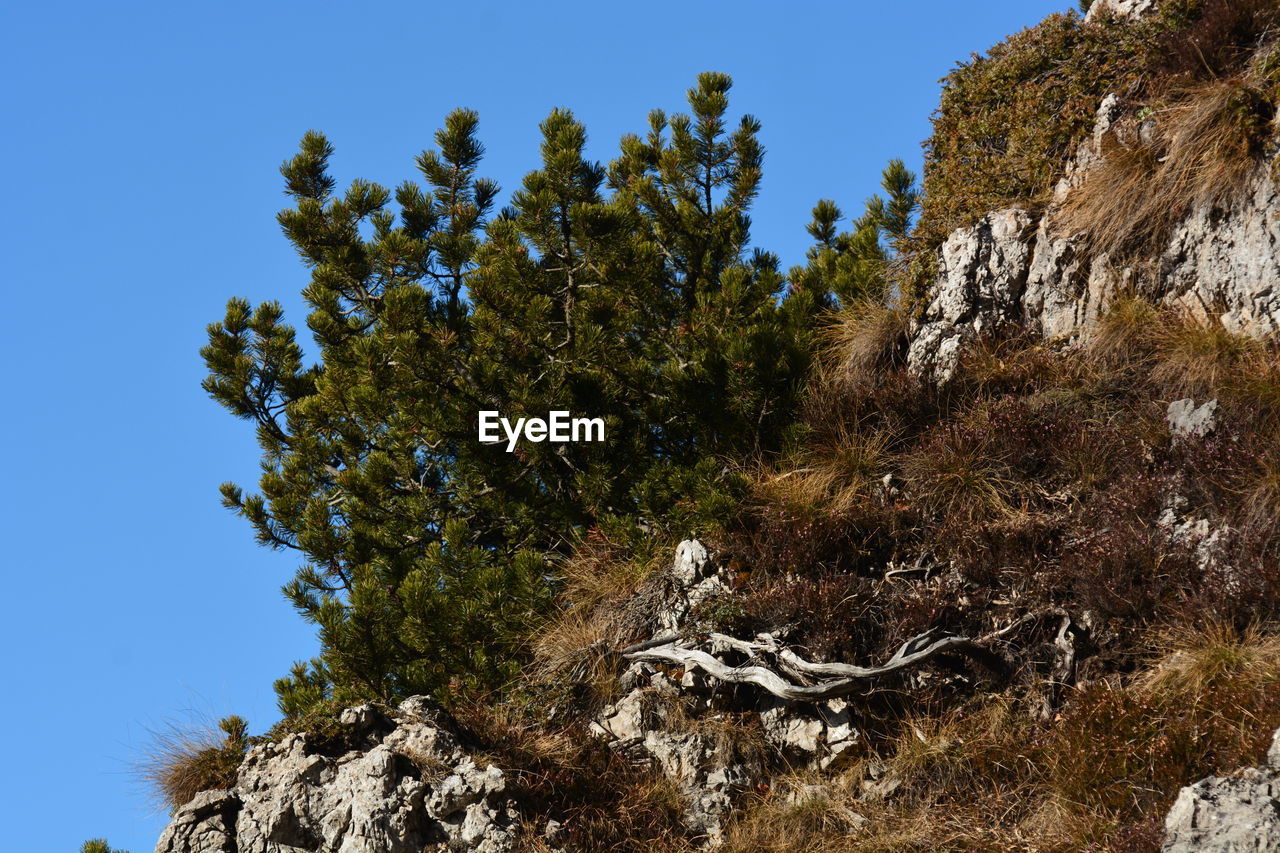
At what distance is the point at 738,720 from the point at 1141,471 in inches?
124

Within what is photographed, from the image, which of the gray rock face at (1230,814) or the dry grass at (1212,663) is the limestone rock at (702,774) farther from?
the gray rock face at (1230,814)

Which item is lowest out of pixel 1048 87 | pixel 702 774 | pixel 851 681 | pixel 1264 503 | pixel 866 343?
pixel 702 774

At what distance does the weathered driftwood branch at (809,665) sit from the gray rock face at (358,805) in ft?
5.37

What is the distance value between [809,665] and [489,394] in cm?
344

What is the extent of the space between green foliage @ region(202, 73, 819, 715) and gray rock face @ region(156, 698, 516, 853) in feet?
5.09

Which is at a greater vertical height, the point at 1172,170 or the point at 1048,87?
the point at 1048,87

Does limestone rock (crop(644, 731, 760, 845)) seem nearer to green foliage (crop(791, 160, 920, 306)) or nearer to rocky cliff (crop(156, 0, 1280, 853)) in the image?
rocky cliff (crop(156, 0, 1280, 853))

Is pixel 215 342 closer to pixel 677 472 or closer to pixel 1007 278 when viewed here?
pixel 677 472

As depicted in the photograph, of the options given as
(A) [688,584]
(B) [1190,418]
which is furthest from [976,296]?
(A) [688,584]

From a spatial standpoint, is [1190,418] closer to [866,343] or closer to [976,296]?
[976,296]

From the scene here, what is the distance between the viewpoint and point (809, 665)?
8062 millimetres

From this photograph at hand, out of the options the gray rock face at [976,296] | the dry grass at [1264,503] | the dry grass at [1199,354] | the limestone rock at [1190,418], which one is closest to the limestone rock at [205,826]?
the gray rock face at [976,296]

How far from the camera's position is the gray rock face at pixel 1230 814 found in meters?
5.62

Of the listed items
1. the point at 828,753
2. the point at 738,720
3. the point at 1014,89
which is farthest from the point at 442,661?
the point at 1014,89
